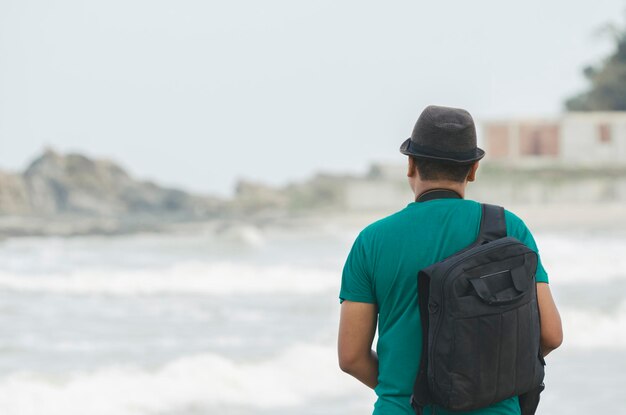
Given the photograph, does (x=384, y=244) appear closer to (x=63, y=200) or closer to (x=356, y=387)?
(x=356, y=387)

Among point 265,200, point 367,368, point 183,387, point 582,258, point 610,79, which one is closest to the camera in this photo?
point 367,368

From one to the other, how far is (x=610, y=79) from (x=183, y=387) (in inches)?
1877

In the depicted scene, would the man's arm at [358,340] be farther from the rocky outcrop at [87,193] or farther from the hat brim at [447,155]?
the rocky outcrop at [87,193]

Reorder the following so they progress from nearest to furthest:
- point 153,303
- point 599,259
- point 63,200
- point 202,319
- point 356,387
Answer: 1. point 356,387
2. point 202,319
3. point 153,303
4. point 599,259
5. point 63,200

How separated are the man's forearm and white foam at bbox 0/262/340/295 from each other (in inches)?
712

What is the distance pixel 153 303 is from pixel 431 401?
16040 mm

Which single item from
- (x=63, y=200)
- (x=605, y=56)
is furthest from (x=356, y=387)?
(x=63, y=200)

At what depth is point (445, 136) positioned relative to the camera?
2453 millimetres

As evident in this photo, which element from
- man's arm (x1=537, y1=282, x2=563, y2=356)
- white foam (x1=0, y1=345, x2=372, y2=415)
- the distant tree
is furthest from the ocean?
the distant tree

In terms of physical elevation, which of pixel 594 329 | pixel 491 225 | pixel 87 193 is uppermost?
pixel 491 225

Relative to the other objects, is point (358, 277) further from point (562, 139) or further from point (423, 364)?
point (562, 139)

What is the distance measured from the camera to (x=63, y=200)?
6153cm

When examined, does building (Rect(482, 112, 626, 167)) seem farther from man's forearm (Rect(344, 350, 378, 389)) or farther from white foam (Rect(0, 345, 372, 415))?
man's forearm (Rect(344, 350, 378, 389))

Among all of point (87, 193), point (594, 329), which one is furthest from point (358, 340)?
point (87, 193)
